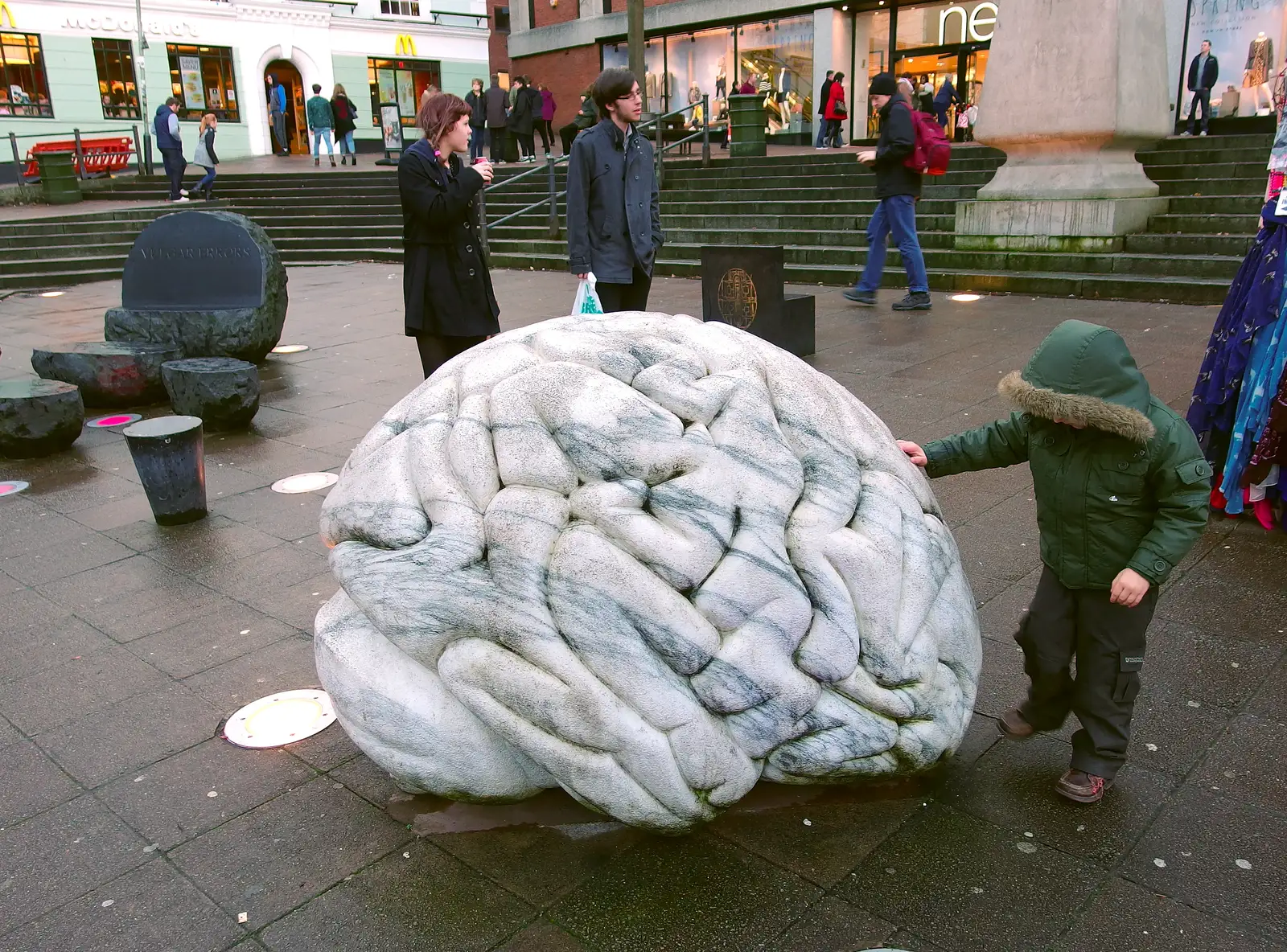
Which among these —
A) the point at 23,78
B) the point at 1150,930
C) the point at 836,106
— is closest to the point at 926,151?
the point at 1150,930

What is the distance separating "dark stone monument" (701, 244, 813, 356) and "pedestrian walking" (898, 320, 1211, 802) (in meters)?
4.91

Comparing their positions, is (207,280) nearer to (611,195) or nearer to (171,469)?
(171,469)

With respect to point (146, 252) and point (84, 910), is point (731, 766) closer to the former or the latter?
point (84, 910)

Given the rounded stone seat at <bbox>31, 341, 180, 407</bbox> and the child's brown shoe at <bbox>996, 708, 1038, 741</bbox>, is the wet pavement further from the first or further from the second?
the rounded stone seat at <bbox>31, 341, 180, 407</bbox>

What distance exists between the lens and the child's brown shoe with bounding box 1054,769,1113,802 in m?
2.85

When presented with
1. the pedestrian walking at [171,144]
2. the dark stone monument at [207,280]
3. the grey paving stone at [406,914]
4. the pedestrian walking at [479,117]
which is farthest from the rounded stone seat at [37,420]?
the pedestrian walking at [479,117]

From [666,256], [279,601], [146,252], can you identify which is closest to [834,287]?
[666,256]

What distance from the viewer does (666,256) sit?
1393 cm

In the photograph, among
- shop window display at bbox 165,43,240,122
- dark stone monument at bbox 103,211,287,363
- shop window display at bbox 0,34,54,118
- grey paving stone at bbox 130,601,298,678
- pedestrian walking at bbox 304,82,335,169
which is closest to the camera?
grey paving stone at bbox 130,601,298,678

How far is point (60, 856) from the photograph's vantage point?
283 centimetres

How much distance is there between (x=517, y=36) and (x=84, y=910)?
113 feet

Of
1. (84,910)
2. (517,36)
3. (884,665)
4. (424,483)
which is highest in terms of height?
(517,36)

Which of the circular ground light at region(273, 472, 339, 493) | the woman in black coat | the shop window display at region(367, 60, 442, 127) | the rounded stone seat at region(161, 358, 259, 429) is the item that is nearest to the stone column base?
the woman in black coat

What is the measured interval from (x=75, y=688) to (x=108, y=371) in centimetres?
460
